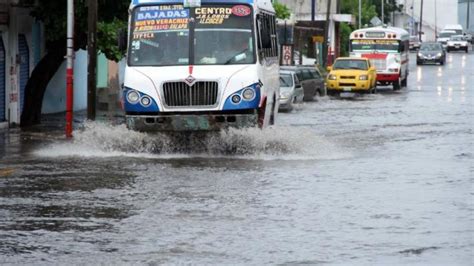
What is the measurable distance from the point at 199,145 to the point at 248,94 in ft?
4.84

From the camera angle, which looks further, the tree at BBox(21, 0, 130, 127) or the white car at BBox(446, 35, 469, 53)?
the white car at BBox(446, 35, 469, 53)

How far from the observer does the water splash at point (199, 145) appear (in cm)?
2078

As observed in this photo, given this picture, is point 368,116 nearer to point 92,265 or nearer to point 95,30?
point 95,30

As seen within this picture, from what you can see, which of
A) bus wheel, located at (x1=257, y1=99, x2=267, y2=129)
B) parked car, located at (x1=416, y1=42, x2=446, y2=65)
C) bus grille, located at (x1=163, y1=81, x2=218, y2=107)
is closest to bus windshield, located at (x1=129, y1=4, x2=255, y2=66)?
bus grille, located at (x1=163, y1=81, x2=218, y2=107)

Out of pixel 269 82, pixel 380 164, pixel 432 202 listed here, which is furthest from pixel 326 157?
pixel 432 202

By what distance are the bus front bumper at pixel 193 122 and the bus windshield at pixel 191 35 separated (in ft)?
3.47

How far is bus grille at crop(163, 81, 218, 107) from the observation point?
20.5 meters

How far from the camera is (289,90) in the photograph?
38.9m

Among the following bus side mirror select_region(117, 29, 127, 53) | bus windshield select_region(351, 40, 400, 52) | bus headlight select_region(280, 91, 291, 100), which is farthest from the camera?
bus windshield select_region(351, 40, 400, 52)

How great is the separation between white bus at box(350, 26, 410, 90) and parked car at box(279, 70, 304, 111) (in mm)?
14750

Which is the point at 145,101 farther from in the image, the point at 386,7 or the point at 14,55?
the point at 386,7

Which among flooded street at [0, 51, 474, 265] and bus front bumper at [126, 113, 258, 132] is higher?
bus front bumper at [126, 113, 258, 132]

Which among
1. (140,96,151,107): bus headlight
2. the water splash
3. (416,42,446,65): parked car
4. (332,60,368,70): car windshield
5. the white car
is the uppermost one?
the white car

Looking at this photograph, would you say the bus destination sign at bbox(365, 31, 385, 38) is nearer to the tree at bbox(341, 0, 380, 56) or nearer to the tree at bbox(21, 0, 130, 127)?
the tree at bbox(341, 0, 380, 56)
